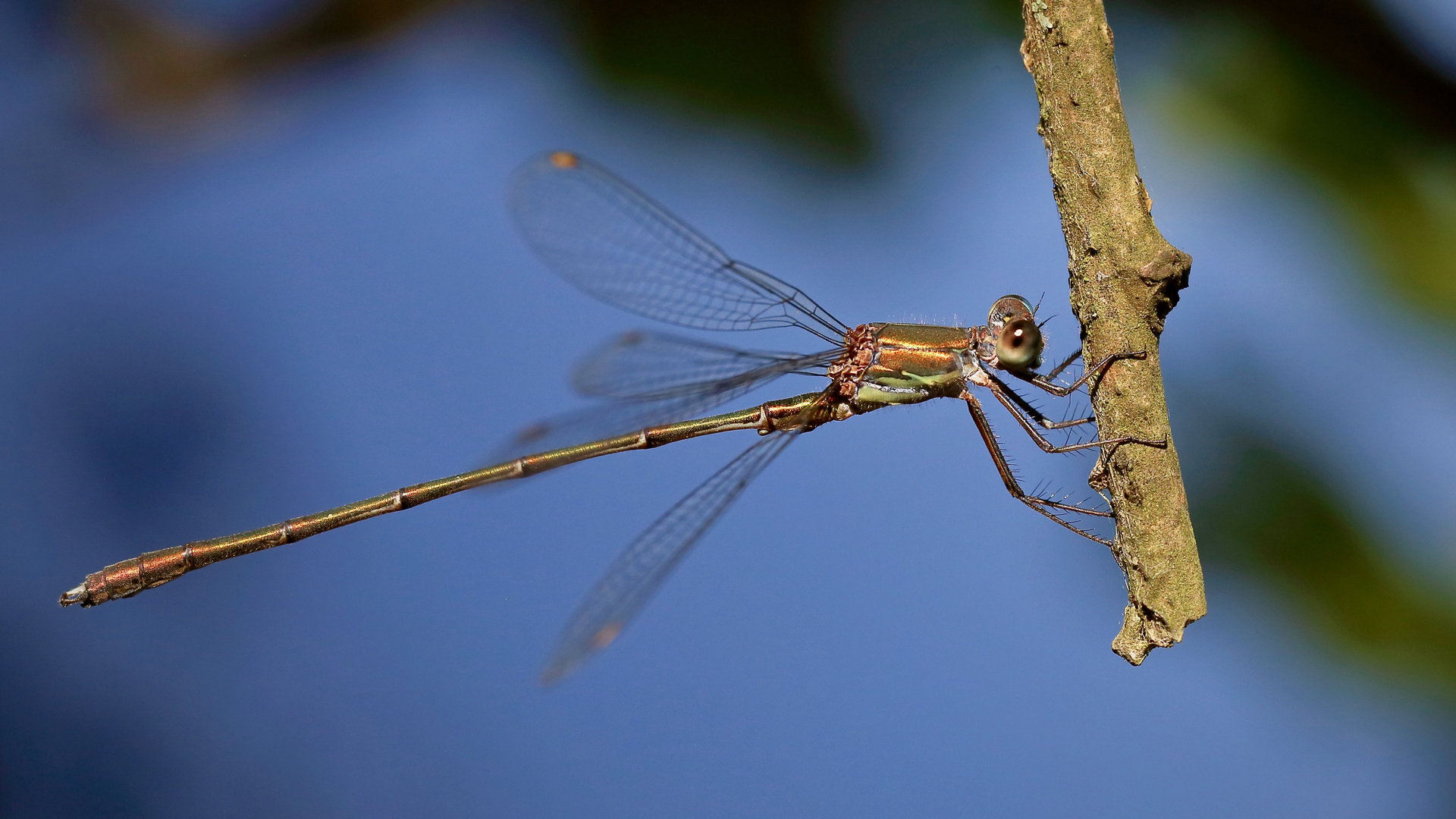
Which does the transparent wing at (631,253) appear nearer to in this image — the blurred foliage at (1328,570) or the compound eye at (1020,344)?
the compound eye at (1020,344)

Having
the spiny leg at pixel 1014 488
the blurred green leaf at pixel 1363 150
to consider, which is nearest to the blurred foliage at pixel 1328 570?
the blurred green leaf at pixel 1363 150

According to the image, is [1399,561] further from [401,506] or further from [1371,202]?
[401,506]

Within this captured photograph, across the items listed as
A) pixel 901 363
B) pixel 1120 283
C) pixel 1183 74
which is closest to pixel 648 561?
pixel 901 363

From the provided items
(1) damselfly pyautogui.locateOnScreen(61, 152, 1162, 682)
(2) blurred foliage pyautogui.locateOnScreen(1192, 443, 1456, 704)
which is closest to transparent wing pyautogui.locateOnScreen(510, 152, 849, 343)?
(1) damselfly pyautogui.locateOnScreen(61, 152, 1162, 682)

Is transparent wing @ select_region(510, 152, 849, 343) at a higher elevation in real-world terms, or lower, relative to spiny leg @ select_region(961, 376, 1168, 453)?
higher

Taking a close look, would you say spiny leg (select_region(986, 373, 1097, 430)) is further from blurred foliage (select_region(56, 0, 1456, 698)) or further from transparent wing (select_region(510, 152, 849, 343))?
blurred foliage (select_region(56, 0, 1456, 698))
